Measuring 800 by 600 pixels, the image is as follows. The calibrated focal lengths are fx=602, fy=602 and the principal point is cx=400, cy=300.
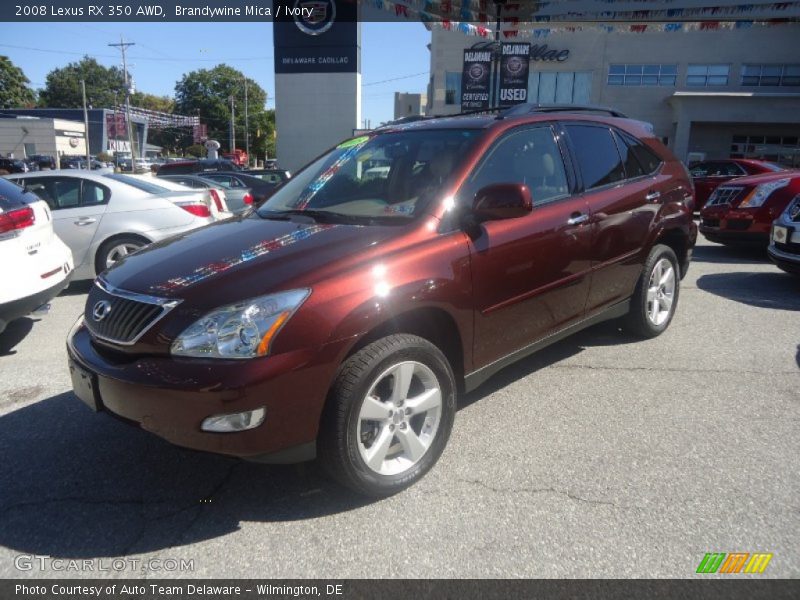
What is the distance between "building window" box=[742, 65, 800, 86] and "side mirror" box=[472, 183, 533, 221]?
44.0m

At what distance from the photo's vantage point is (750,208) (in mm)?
8578

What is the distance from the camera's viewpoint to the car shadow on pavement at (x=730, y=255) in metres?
9.03

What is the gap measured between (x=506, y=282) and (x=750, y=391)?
200 centimetres

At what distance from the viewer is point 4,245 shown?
14.8 feet

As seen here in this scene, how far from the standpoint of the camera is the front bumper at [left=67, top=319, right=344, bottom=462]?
A: 2342 millimetres

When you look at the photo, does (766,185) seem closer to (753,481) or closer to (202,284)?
(753,481)

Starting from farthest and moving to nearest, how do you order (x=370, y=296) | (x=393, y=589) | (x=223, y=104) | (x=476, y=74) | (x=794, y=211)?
(x=223, y=104), (x=476, y=74), (x=794, y=211), (x=370, y=296), (x=393, y=589)

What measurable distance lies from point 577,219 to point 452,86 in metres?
39.4

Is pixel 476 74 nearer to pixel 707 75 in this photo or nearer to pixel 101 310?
pixel 707 75

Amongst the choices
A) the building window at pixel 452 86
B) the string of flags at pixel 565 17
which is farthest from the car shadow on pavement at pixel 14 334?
the building window at pixel 452 86

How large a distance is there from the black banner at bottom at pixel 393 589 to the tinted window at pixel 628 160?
3086 millimetres

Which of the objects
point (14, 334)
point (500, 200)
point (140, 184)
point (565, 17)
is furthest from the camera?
point (565, 17)

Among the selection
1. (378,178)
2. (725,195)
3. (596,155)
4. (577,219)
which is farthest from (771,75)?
(378,178)

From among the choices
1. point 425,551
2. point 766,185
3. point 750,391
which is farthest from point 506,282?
point 766,185
